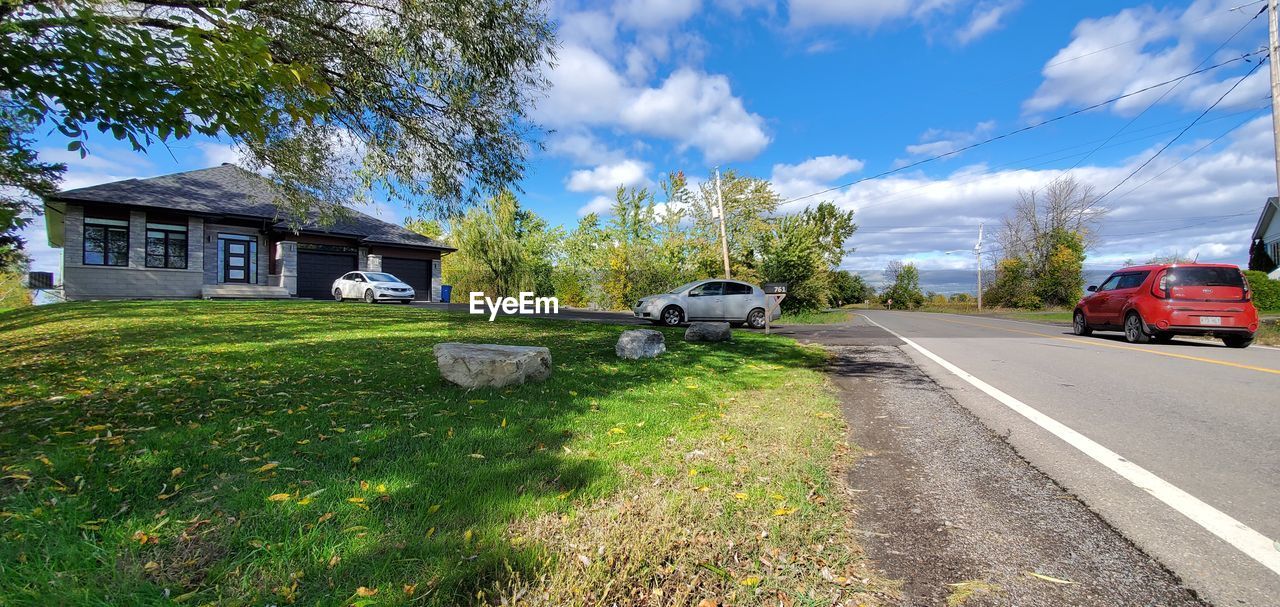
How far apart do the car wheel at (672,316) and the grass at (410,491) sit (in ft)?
32.3

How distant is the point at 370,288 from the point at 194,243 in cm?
795

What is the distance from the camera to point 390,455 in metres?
3.27

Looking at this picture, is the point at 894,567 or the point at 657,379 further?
the point at 657,379

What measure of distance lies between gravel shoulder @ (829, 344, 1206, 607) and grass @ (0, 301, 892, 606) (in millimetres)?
214

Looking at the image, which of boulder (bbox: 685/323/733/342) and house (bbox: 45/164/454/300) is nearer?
boulder (bbox: 685/323/733/342)

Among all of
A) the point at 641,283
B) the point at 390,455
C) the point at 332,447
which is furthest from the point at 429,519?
the point at 641,283

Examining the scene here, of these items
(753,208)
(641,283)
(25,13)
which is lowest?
(641,283)

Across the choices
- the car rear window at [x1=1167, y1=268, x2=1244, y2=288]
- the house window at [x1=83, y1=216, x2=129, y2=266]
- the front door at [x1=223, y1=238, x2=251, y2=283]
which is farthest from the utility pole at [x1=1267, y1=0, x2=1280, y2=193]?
the house window at [x1=83, y1=216, x2=129, y2=266]

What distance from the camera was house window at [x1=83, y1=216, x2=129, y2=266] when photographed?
19984mm

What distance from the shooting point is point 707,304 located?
16.1 m

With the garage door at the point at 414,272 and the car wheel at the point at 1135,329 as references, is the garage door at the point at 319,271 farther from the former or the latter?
the car wheel at the point at 1135,329

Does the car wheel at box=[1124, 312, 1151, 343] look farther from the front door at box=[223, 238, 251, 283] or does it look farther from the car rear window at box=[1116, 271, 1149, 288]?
the front door at box=[223, 238, 251, 283]

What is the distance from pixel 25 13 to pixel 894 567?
8584mm

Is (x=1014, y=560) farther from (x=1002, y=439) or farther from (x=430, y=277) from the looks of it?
(x=430, y=277)
